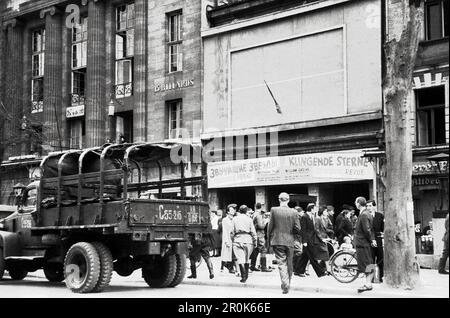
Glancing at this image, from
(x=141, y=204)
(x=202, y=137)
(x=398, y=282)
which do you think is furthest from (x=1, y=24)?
(x=398, y=282)

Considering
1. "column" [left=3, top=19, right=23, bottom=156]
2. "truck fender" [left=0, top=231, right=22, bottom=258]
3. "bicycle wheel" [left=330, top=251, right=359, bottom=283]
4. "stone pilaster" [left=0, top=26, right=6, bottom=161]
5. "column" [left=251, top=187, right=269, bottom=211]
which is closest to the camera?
"bicycle wheel" [left=330, top=251, right=359, bottom=283]

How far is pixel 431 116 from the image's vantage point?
24.5 metres

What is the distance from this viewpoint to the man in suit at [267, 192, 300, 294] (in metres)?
13.6

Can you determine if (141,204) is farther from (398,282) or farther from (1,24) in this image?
(1,24)

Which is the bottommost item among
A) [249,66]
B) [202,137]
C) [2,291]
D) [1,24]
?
[2,291]

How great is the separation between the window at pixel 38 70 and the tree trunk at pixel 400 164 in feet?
93.2

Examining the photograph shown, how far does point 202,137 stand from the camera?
30703mm

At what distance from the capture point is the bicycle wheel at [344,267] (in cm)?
1565

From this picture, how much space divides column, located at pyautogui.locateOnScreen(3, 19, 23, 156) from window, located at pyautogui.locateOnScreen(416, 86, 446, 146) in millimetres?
22382

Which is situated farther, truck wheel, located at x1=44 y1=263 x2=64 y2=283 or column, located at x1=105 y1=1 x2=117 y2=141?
column, located at x1=105 y1=1 x2=117 y2=141

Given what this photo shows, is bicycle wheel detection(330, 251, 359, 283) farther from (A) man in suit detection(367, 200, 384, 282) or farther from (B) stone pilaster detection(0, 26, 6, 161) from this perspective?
(B) stone pilaster detection(0, 26, 6, 161)

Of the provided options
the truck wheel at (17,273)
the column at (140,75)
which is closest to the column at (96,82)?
the column at (140,75)

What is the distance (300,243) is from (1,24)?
3025 centimetres

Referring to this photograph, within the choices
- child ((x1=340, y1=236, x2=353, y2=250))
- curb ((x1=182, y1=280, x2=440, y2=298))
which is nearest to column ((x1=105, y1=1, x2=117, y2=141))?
curb ((x1=182, y1=280, x2=440, y2=298))
